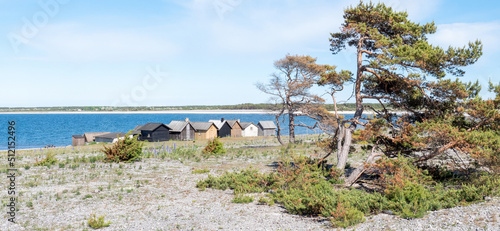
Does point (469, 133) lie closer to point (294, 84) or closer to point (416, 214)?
point (416, 214)

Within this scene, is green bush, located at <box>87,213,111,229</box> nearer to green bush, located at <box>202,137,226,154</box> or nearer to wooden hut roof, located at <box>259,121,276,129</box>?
green bush, located at <box>202,137,226,154</box>

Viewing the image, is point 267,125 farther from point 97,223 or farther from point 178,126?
point 97,223

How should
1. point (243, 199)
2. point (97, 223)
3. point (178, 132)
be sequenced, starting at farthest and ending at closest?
point (178, 132), point (243, 199), point (97, 223)

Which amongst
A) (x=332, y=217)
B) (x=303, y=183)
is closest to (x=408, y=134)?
(x=303, y=183)

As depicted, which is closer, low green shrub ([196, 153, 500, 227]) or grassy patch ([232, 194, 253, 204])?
low green shrub ([196, 153, 500, 227])

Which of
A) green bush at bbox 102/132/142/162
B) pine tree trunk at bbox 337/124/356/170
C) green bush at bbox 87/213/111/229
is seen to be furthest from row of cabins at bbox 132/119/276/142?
green bush at bbox 87/213/111/229

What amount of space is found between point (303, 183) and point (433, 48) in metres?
7.99

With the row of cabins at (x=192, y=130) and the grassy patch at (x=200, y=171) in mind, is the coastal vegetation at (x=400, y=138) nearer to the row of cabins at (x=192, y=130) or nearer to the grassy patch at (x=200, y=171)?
the grassy patch at (x=200, y=171)

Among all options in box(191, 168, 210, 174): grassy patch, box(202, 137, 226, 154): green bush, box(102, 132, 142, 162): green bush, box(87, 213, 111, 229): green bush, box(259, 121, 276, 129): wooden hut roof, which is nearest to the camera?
box(87, 213, 111, 229): green bush

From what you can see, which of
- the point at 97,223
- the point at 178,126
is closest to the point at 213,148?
the point at 97,223

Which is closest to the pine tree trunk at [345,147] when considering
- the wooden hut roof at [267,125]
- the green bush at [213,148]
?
the green bush at [213,148]

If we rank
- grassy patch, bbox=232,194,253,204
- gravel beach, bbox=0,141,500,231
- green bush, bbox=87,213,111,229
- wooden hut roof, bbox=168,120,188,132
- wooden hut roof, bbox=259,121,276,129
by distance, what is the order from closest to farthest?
gravel beach, bbox=0,141,500,231 < green bush, bbox=87,213,111,229 < grassy patch, bbox=232,194,253,204 < wooden hut roof, bbox=168,120,188,132 < wooden hut roof, bbox=259,121,276,129

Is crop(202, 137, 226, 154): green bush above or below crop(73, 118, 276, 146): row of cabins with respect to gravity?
above

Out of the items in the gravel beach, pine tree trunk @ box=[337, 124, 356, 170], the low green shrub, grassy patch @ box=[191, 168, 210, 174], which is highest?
pine tree trunk @ box=[337, 124, 356, 170]
